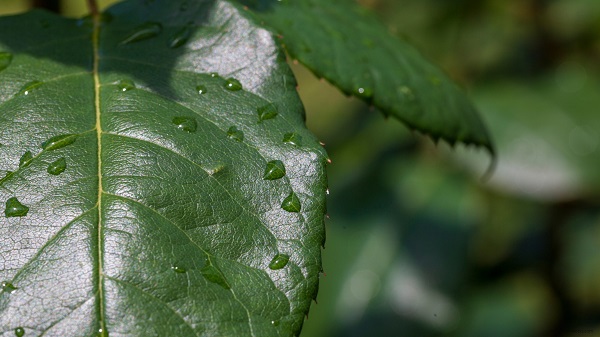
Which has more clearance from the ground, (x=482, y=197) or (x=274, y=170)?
(x=274, y=170)

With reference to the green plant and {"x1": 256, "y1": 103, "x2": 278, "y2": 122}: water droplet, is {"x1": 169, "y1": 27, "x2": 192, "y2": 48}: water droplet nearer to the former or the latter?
the green plant

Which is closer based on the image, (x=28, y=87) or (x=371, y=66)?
(x=28, y=87)

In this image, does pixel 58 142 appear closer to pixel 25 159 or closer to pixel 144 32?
pixel 25 159

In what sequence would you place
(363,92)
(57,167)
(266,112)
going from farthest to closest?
(363,92)
(266,112)
(57,167)

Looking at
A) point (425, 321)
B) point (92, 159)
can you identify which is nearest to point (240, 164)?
point (92, 159)

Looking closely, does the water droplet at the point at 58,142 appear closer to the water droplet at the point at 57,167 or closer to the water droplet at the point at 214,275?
the water droplet at the point at 57,167

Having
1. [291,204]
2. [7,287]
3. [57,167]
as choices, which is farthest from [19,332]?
[291,204]

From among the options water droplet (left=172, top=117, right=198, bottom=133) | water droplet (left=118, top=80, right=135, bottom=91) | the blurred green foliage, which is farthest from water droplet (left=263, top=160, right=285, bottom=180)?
the blurred green foliage

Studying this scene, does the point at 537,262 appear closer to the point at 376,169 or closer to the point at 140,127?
the point at 376,169
